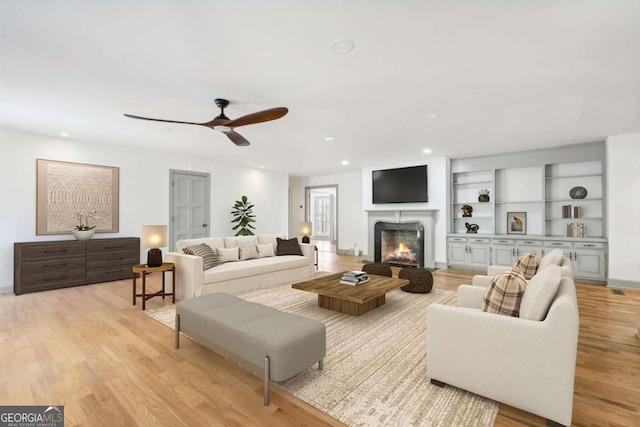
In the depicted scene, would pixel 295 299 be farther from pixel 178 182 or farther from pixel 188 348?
pixel 178 182

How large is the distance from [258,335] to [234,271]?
→ 251 centimetres

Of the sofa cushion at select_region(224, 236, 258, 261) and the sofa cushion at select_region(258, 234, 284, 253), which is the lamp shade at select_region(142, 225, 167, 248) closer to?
the sofa cushion at select_region(224, 236, 258, 261)

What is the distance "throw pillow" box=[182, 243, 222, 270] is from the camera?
13.9 ft

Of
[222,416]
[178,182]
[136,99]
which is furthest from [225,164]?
[222,416]

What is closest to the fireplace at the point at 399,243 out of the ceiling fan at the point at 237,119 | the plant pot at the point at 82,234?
the ceiling fan at the point at 237,119

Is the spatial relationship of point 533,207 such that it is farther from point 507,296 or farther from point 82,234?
point 82,234

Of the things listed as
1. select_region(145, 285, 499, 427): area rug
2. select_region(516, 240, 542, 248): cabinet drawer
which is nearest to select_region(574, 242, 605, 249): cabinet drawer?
select_region(516, 240, 542, 248): cabinet drawer

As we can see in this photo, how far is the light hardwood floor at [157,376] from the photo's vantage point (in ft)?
5.81

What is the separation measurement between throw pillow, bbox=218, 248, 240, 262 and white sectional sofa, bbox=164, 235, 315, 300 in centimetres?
9

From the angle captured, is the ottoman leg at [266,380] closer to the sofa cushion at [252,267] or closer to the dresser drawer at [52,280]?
the sofa cushion at [252,267]

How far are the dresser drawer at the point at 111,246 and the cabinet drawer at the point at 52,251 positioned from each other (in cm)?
13

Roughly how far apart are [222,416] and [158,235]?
2.98 m

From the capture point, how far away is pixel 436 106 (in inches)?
140

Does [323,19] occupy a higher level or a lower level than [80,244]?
higher
